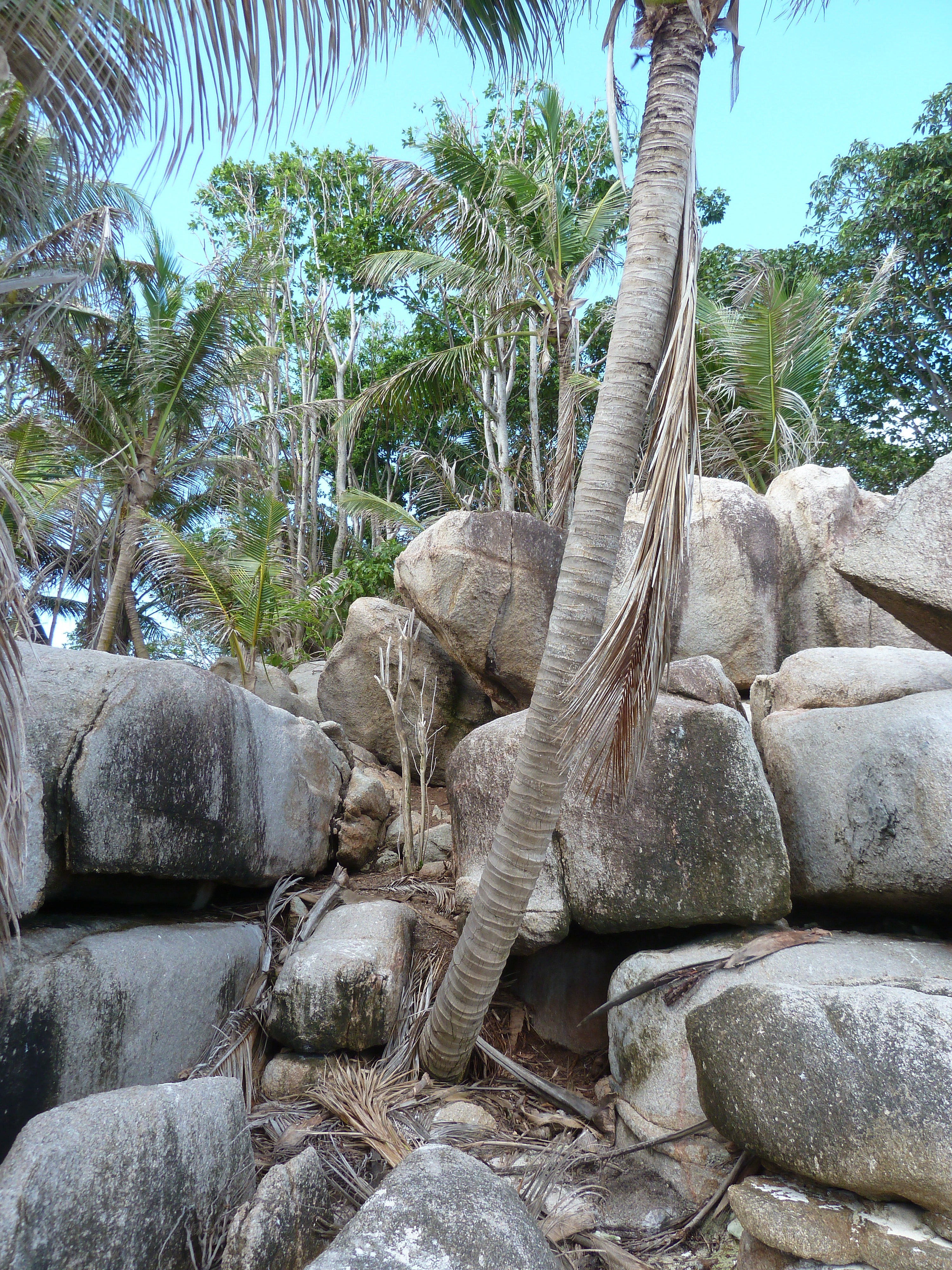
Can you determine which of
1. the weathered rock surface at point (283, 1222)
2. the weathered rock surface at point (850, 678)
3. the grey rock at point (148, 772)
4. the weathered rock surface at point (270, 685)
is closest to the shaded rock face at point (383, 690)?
the weathered rock surface at point (270, 685)

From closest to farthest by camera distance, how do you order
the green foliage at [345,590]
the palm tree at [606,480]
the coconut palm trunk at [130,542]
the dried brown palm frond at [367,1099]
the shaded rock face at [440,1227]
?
the shaded rock face at [440,1227], the dried brown palm frond at [367,1099], the palm tree at [606,480], the coconut palm trunk at [130,542], the green foliage at [345,590]

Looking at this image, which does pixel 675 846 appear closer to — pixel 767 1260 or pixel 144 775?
pixel 767 1260

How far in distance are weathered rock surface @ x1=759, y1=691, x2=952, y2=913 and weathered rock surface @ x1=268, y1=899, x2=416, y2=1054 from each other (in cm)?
229

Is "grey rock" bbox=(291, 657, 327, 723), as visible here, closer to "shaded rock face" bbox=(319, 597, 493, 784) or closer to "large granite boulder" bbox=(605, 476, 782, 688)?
"shaded rock face" bbox=(319, 597, 493, 784)

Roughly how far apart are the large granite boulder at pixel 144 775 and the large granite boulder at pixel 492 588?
2115 millimetres

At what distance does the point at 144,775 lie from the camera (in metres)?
4.07

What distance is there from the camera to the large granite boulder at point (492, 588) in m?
6.74

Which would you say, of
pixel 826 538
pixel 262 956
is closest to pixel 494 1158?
pixel 262 956

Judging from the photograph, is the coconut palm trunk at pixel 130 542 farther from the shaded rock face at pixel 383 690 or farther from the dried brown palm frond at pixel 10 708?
the dried brown palm frond at pixel 10 708

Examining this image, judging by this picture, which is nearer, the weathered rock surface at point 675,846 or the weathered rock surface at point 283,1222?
the weathered rock surface at point 283,1222

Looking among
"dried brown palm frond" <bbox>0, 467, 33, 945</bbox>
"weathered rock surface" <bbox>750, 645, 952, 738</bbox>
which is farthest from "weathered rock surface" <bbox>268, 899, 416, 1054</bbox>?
"weathered rock surface" <bbox>750, 645, 952, 738</bbox>

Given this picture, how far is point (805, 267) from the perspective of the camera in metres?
12.6

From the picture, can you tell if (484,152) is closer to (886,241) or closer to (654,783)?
(886,241)

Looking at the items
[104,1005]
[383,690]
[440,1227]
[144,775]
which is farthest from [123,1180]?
[383,690]
